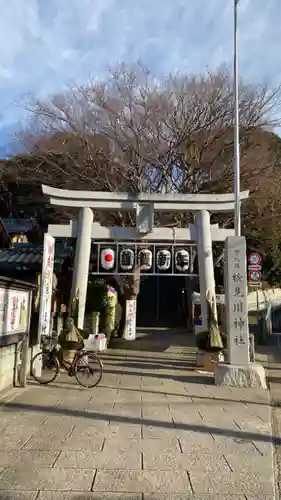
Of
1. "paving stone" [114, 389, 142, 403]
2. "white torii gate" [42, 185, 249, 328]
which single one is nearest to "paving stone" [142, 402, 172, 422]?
"paving stone" [114, 389, 142, 403]

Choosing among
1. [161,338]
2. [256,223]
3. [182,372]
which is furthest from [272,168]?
[182,372]

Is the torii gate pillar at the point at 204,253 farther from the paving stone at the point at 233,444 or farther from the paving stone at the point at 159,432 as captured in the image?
the paving stone at the point at 233,444

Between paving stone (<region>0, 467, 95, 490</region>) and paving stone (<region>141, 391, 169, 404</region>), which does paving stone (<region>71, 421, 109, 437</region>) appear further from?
paving stone (<region>141, 391, 169, 404</region>)

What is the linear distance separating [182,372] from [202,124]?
39.9ft

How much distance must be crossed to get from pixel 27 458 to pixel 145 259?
10997 mm

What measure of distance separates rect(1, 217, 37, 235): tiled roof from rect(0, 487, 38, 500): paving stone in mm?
23305

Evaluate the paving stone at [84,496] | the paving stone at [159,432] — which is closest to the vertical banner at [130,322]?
the paving stone at [159,432]

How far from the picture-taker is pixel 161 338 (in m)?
20.9

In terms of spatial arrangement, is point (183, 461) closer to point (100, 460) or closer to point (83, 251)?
point (100, 460)

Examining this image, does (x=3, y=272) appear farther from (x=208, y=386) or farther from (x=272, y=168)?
(x=272, y=168)

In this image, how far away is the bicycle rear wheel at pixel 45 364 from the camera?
403 inches

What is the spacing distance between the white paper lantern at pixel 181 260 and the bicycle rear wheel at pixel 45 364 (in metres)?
6.16

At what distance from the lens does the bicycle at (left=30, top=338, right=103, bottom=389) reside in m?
10.0

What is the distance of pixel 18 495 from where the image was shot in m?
4.10
